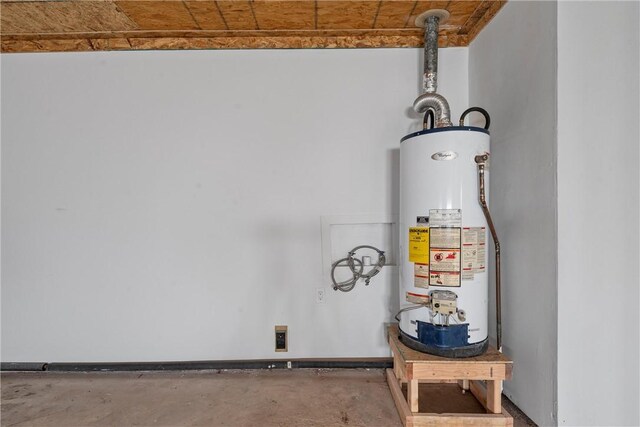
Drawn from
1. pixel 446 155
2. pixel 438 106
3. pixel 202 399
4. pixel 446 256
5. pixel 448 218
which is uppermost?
pixel 438 106

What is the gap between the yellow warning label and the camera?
4.45 feet

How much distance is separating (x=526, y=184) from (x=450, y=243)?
0.50 metres

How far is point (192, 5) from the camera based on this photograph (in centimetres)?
160

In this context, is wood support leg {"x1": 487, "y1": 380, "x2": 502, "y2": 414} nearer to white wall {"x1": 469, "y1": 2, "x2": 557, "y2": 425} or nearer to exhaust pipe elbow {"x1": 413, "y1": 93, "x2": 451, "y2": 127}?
white wall {"x1": 469, "y1": 2, "x2": 557, "y2": 425}

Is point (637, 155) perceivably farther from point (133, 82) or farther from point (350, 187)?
point (133, 82)

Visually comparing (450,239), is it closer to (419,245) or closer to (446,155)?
(419,245)

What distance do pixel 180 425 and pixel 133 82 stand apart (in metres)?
2.06

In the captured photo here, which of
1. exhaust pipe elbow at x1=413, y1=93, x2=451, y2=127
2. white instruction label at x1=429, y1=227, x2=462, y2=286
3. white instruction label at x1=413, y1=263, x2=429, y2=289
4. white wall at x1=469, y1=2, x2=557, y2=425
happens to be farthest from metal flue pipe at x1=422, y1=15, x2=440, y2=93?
white instruction label at x1=413, y1=263, x2=429, y2=289

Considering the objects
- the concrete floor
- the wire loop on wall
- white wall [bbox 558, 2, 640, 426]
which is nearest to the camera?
white wall [bbox 558, 2, 640, 426]

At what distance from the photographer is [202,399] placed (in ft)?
5.22

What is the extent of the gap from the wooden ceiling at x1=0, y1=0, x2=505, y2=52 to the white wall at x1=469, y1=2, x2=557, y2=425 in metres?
0.33

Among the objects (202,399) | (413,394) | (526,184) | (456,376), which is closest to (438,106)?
(526,184)

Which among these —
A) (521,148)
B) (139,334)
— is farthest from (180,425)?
(521,148)

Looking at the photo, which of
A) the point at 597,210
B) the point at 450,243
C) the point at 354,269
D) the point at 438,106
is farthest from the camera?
the point at 354,269
